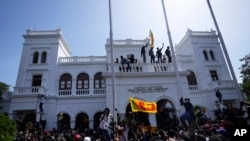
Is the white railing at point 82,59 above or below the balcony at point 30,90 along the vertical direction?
above

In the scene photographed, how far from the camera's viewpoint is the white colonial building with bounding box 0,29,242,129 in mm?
15609

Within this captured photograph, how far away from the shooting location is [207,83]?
2261 cm

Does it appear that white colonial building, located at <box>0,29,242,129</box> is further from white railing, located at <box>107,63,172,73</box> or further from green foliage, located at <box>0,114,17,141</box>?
green foliage, located at <box>0,114,17,141</box>

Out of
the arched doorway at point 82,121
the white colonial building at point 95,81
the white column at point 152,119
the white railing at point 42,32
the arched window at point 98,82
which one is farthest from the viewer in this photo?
the white railing at point 42,32

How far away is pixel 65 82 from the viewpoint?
71.7ft

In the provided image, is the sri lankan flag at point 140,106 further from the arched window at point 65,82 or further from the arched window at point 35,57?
the arched window at point 35,57

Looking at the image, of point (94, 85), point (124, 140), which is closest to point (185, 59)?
point (94, 85)

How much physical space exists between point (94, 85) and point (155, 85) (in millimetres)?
8943

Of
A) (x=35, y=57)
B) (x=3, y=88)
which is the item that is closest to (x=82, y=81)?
(x=35, y=57)

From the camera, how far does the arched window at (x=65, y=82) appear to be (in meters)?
21.6

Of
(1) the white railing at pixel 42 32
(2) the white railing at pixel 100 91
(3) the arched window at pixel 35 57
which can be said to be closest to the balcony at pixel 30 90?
(3) the arched window at pixel 35 57

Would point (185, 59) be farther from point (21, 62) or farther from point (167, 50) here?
point (21, 62)

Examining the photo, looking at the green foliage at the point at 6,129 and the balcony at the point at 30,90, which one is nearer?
the green foliage at the point at 6,129

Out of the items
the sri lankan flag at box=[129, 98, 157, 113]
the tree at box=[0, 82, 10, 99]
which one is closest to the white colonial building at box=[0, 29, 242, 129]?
the tree at box=[0, 82, 10, 99]
